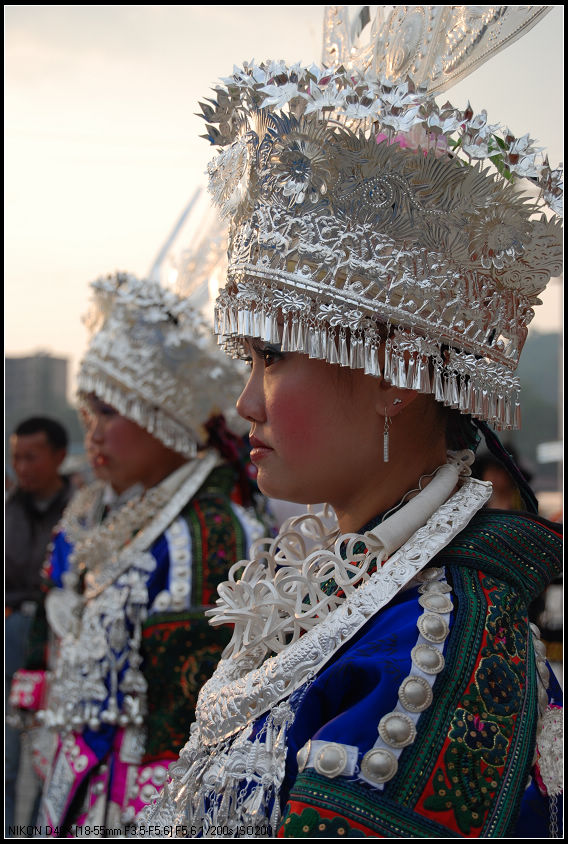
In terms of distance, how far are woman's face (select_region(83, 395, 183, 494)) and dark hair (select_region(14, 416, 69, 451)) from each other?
2.39 metres

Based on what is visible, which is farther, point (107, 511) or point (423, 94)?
point (107, 511)

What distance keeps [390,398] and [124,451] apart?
94.9 inches

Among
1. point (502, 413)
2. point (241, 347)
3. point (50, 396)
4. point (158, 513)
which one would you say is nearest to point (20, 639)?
point (158, 513)

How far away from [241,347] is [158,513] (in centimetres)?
188

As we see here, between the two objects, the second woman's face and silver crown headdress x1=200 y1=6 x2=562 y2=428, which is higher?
silver crown headdress x1=200 y1=6 x2=562 y2=428

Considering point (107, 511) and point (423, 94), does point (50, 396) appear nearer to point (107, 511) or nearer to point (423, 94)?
point (107, 511)

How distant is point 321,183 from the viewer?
1.57 m

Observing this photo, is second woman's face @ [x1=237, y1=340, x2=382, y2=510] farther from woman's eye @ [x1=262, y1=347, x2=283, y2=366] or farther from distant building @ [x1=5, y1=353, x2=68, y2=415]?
distant building @ [x1=5, y1=353, x2=68, y2=415]

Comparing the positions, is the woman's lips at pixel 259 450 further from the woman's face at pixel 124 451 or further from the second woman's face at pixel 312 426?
the woman's face at pixel 124 451

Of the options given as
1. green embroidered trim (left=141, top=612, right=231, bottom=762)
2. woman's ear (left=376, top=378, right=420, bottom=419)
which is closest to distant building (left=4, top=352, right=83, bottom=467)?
green embroidered trim (left=141, top=612, right=231, bottom=762)

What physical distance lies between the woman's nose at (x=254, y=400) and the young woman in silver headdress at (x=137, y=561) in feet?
5.51

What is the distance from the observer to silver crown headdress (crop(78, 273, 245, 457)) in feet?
12.5

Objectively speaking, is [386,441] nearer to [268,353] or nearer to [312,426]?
[312,426]

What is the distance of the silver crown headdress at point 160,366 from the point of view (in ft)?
12.5
